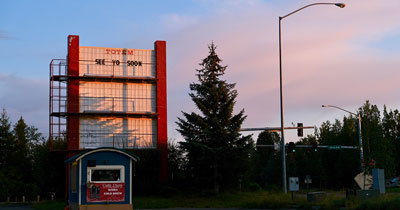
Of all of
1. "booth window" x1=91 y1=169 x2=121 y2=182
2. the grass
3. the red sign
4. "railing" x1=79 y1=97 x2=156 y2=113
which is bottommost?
the grass

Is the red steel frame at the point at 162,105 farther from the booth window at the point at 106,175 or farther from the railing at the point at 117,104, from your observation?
the booth window at the point at 106,175

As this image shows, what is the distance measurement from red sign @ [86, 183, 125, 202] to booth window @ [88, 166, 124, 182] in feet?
1.10

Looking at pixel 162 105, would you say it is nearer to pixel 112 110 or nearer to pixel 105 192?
pixel 112 110

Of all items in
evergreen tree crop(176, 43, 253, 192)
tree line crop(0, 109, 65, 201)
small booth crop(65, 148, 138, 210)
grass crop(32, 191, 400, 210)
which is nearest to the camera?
small booth crop(65, 148, 138, 210)

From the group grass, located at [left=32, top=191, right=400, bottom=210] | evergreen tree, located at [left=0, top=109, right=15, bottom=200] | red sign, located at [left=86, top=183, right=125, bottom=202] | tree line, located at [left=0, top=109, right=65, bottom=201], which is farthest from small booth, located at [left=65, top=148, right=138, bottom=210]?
evergreen tree, located at [left=0, top=109, right=15, bottom=200]

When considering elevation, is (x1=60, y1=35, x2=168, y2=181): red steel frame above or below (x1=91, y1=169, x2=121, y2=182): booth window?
above

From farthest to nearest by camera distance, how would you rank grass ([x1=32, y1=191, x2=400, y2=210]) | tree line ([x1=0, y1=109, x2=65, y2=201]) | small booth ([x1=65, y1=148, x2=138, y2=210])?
tree line ([x1=0, y1=109, x2=65, y2=201]) < grass ([x1=32, y1=191, x2=400, y2=210]) < small booth ([x1=65, y1=148, x2=138, y2=210])

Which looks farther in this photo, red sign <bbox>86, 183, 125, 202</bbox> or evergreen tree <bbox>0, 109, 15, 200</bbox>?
evergreen tree <bbox>0, 109, 15, 200</bbox>

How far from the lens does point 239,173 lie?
40094 millimetres

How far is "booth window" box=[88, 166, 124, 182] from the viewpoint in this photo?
22.8 meters

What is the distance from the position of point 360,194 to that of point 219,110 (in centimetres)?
1516

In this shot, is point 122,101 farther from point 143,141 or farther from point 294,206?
point 294,206

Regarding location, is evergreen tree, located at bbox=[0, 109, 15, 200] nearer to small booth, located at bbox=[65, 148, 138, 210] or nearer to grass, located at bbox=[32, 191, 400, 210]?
grass, located at bbox=[32, 191, 400, 210]

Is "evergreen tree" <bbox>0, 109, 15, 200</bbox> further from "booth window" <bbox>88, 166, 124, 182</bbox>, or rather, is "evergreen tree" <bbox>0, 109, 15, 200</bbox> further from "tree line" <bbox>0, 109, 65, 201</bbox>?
"booth window" <bbox>88, 166, 124, 182</bbox>
